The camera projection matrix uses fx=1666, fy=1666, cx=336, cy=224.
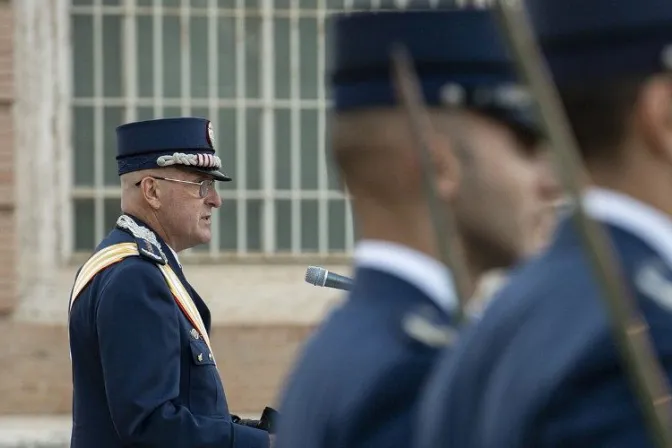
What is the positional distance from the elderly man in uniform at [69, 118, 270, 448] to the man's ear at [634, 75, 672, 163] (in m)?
2.55

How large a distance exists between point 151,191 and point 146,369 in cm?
68

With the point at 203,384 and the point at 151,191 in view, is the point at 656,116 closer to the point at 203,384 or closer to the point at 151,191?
the point at 203,384

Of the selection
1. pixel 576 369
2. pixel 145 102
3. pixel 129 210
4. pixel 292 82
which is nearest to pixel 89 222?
pixel 145 102

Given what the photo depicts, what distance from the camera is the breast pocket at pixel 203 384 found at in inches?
167

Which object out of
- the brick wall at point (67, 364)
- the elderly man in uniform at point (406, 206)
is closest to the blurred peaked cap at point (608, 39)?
the elderly man in uniform at point (406, 206)

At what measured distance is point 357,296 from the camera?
2.16 m

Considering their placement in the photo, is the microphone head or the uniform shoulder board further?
the uniform shoulder board

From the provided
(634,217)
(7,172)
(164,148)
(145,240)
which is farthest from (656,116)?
(7,172)

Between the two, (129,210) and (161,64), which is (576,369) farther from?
(161,64)

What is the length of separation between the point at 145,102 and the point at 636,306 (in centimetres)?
745

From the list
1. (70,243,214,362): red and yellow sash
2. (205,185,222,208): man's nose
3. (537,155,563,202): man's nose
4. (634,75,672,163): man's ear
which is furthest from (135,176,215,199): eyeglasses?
(634,75,672,163): man's ear

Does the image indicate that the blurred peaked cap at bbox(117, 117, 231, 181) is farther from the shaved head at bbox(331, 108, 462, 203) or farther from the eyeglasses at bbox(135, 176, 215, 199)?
the shaved head at bbox(331, 108, 462, 203)

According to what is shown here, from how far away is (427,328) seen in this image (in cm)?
204

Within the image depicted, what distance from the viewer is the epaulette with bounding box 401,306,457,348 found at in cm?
203
